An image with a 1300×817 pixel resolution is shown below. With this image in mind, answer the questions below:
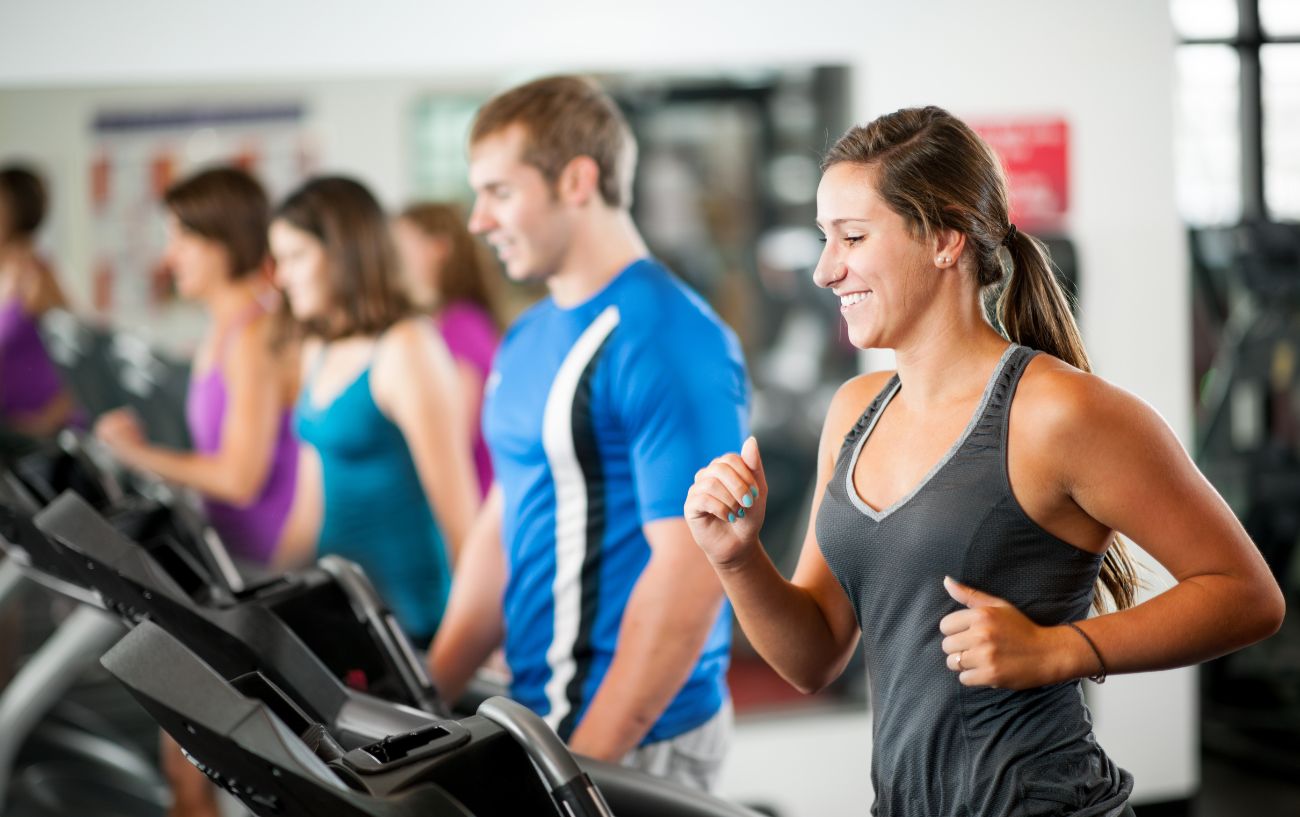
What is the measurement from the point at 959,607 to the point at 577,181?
93 centimetres

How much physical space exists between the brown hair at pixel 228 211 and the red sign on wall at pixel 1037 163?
197cm

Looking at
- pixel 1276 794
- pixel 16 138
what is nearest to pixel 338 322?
pixel 16 138

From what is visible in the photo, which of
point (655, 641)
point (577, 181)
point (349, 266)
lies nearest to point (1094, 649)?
point (655, 641)

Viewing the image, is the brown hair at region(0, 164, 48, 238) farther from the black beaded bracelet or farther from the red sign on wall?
the black beaded bracelet

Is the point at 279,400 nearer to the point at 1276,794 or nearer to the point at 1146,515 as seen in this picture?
the point at 1146,515

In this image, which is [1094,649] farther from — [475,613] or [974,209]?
[475,613]

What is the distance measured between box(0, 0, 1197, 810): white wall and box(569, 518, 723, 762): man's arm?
208 cm

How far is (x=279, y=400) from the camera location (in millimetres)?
3482

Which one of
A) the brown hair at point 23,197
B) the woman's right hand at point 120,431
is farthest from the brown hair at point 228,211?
the woman's right hand at point 120,431

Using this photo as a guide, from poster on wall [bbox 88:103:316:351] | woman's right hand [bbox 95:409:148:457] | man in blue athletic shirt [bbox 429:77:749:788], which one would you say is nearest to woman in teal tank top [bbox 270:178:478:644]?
man in blue athletic shirt [bbox 429:77:749:788]

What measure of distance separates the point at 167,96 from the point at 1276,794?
13.1 ft

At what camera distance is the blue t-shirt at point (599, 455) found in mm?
1814

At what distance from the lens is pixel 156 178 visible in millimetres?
3547

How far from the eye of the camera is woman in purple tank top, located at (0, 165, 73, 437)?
3.56 meters
